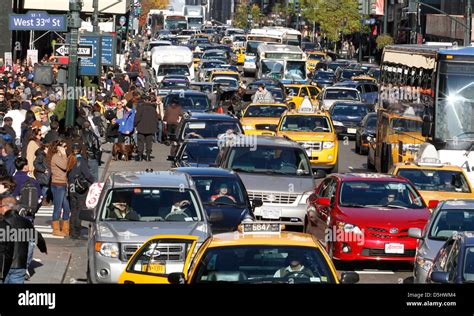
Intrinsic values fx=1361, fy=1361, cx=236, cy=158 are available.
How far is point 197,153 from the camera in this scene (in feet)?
97.7

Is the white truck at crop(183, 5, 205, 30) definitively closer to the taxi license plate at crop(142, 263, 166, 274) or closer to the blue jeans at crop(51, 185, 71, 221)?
the blue jeans at crop(51, 185, 71, 221)

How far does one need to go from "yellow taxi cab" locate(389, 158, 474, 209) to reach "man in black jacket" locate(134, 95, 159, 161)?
42.0 feet

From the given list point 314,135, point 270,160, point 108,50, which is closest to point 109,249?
point 270,160

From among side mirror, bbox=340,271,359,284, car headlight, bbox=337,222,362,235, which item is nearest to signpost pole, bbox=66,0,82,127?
car headlight, bbox=337,222,362,235

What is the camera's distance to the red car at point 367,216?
20422 mm

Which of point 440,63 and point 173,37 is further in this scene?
point 173,37

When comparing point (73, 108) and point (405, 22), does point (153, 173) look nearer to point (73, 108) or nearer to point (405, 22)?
point (73, 108)

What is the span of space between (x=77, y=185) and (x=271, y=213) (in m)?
3.44

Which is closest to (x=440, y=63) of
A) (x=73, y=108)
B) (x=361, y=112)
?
(x=73, y=108)

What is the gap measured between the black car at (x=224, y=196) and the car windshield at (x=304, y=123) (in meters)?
13.8

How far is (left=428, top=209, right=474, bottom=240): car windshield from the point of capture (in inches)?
705
